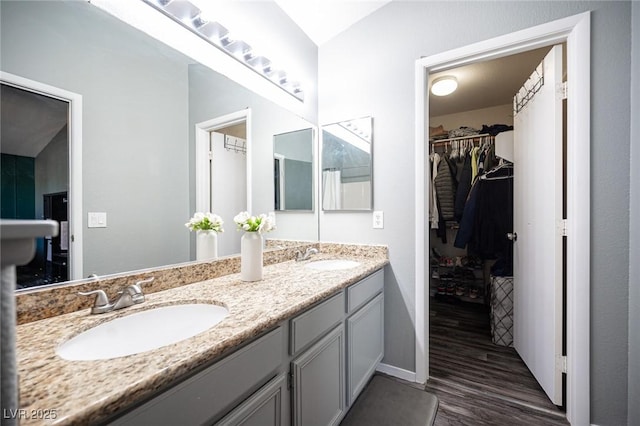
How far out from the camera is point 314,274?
148 centimetres

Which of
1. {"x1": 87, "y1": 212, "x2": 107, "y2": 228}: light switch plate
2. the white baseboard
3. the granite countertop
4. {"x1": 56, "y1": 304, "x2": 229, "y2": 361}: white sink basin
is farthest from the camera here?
the white baseboard

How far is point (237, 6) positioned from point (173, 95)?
0.79 m

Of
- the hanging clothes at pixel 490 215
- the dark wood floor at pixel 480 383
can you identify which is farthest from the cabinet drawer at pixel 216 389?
the hanging clothes at pixel 490 215

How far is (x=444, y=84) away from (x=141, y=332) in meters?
2.96

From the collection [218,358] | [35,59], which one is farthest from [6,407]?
[35,59]

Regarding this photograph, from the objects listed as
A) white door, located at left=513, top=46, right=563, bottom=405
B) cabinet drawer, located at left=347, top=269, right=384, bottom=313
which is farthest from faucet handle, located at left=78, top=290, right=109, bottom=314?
white door, located at left=513, top=46, right=563, bottom=405

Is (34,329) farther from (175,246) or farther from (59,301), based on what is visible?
(175,246)

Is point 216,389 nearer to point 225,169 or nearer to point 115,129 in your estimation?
→ point 115,129

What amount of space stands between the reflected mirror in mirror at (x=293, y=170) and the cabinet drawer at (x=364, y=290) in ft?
2.57

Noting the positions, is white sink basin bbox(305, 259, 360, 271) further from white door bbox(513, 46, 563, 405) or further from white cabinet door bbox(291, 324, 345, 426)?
white door bbox(513, 46, 563, 405)

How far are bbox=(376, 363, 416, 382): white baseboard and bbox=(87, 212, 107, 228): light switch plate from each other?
189 centimetres

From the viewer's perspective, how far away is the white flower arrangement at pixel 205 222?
4.16 ft

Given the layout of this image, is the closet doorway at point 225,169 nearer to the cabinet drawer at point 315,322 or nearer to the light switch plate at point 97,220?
the light switch plate at point 97,220

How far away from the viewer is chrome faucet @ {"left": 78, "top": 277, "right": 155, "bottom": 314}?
0.89 m
